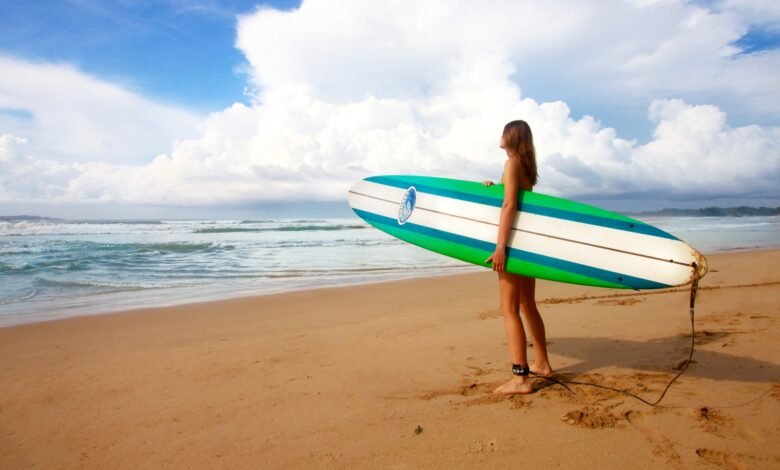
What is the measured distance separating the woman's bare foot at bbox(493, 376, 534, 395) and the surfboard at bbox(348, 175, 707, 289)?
0.63 meters

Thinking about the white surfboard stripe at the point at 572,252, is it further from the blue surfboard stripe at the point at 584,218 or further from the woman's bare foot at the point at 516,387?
the woman's bare foot at the point at 516,387

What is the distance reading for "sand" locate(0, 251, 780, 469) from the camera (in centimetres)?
192

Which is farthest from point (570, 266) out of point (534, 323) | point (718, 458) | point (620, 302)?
point (620, 302)

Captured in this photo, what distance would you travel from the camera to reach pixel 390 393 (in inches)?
103

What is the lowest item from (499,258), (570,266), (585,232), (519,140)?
(570,266)

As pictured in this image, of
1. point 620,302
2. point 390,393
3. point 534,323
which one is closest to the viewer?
point 390,393

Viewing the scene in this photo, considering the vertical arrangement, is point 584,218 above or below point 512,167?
below

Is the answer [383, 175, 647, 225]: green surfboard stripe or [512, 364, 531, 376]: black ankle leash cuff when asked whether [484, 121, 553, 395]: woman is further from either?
[383, 175, 647, 225]: green surfboard stripe

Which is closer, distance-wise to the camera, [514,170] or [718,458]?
[718,458]

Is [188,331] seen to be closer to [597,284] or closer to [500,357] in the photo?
[500,357]

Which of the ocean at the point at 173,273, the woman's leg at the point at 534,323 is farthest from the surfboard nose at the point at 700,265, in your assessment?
the ocean at the point at 173,273

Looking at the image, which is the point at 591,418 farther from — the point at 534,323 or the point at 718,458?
the point at 534,323

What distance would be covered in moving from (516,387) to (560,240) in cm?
106

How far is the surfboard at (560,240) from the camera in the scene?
275 cm
